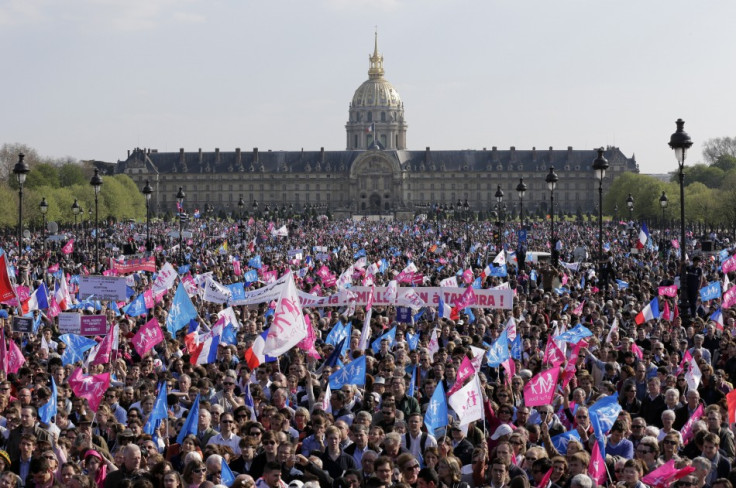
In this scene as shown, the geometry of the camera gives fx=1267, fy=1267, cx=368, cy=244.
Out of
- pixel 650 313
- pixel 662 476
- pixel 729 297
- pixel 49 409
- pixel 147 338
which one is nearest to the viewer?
pixel 662 476

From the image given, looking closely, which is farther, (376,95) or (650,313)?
(376,95)

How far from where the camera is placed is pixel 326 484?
798 cm

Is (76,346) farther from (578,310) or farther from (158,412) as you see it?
(578,310)

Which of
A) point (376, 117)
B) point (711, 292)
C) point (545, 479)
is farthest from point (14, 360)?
point (376, 117)

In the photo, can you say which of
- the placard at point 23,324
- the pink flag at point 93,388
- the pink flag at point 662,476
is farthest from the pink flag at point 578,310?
the pink flag at point 662,476

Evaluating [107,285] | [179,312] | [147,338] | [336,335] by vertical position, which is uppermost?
[107,285]

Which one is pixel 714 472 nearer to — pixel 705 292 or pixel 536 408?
pixel 536 408

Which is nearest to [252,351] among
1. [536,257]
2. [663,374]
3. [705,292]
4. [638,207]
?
[663,374]

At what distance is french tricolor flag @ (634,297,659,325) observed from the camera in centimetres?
1656

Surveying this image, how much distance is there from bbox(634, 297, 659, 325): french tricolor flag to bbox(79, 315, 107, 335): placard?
6923mm

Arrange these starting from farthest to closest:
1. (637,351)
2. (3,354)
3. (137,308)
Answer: (137,308) < (637,351) < (3,354)

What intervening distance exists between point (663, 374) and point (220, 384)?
12.6ft

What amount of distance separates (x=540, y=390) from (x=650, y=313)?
6.69m

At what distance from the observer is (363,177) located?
497ft
